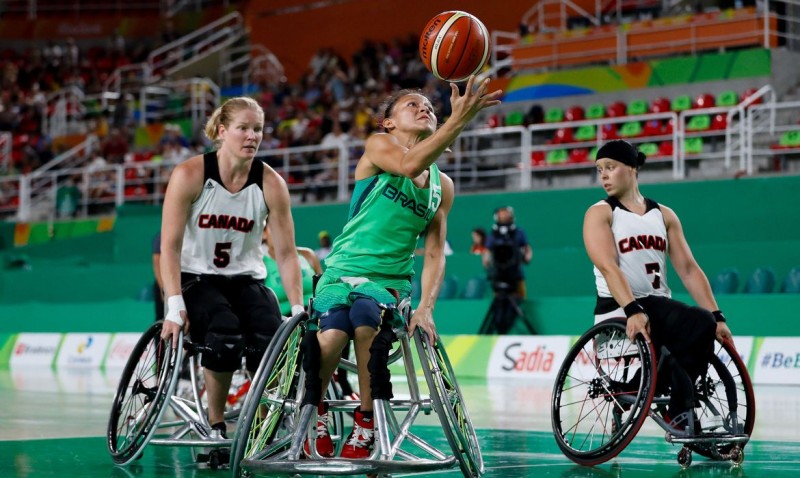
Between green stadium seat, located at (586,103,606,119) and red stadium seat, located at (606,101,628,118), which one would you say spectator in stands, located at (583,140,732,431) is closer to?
red stadium seat, located at (606,101,628,118)

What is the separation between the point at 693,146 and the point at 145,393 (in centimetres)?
1343

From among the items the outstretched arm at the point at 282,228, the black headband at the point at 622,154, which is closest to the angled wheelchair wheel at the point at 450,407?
the outstretched arm at the point at 282,228

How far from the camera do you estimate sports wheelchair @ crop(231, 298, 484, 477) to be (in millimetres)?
5457

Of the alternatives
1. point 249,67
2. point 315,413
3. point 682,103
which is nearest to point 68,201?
point 249,67

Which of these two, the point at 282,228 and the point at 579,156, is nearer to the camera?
the point at 282,228

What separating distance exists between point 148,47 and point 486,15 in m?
13.0

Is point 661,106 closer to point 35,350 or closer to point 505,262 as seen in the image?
point 505,262

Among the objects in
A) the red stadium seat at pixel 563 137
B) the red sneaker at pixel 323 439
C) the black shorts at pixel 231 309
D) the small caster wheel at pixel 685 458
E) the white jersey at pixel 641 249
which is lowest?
the small caster wheel at pixel 685 458

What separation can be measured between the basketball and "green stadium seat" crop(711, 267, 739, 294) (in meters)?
9.99

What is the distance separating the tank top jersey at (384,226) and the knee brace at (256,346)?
3.57 ft

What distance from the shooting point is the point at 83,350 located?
18.7 m

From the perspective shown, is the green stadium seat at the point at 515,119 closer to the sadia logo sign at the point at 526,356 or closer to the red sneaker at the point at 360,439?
the sadia logo sign at the point at 526,356

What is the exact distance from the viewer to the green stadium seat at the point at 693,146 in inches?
734

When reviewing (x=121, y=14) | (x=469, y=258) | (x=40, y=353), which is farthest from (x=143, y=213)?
(x=121, y=14)
